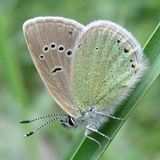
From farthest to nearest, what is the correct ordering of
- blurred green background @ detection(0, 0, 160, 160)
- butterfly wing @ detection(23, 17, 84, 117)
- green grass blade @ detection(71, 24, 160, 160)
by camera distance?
blurred green background @ detection(0, 0, 160, 160) → butterfly wing @ detection(23, 17, 84, 117) → green grass blade @ detection(71, 24, 160, 160)

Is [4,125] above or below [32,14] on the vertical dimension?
below

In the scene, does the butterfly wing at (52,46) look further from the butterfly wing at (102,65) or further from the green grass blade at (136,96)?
the green grass blade at (136,96)

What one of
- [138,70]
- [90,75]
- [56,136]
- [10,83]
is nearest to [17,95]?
[10,83]

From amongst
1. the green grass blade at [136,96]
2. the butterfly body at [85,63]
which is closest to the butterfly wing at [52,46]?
the butterfly body at [85,63]

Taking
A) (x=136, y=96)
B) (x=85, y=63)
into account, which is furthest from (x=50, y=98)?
(x=136, y=96)

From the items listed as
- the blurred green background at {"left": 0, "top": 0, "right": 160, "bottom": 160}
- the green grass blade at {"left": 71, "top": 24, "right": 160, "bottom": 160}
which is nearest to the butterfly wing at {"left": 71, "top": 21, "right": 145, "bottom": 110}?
the green grass blade at {"left": 71, "top": 24, "right": 160, "bottom": 160}

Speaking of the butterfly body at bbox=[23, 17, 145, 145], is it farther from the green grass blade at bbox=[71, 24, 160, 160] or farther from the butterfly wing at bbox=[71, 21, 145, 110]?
the green grass blade at bbox=[71, 24, 160, 160]

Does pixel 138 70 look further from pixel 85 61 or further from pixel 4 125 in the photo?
pixel 4 125
